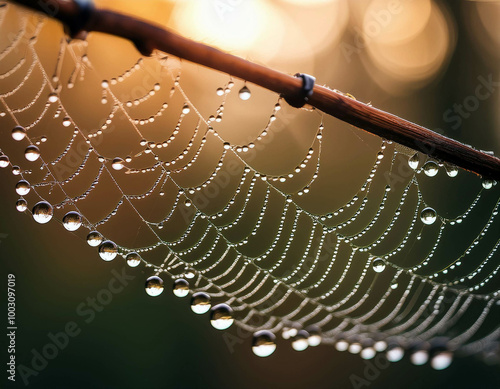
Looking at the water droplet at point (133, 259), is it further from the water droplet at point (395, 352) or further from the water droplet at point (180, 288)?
the water droplet at point (395, 352)

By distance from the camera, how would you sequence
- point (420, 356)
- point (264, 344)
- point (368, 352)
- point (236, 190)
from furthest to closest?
point (236, 190), point (368, 352), point (264, 344), point (420, 356)

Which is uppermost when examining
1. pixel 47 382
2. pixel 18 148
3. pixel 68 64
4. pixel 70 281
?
pixel 68 64

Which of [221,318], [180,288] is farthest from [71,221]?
[221,318]

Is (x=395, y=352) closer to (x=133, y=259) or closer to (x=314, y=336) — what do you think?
(x=314, y=336)

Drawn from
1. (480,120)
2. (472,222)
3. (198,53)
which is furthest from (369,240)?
(198,53)

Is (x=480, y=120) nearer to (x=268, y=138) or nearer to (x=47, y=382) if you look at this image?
(x=268, y=138)

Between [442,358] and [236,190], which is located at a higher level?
[236,190]

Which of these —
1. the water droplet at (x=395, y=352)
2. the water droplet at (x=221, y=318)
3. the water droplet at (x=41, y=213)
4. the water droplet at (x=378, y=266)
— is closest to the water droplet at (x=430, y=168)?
the water droplet at (x=378, y=266)
